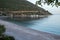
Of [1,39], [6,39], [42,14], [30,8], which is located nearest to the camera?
[6,39]

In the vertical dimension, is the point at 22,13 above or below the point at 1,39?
below

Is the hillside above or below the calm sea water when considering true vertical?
below

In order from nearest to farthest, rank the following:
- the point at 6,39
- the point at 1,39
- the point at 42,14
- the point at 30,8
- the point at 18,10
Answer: the point at 6,39 < the point at 1,39 < the point at 18,10 < the point at 30,8 < the point at 42,14

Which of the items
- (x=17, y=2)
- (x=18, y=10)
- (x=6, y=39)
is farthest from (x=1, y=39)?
(x=17, y=2)

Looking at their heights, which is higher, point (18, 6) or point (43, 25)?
point (43, 25)

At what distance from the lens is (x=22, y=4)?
107 meters

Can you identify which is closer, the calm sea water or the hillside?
the calm sea water

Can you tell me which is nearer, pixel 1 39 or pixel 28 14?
pixel 1 39

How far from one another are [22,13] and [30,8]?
24.2 ft

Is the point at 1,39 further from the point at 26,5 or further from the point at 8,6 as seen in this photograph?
the point at 26,5

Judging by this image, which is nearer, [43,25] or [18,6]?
[43,25]

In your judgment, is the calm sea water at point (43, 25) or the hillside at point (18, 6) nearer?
the calm sea water at point (43, 25)

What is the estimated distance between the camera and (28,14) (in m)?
99.1

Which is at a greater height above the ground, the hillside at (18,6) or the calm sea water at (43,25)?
the calm sea water at (43,25)
